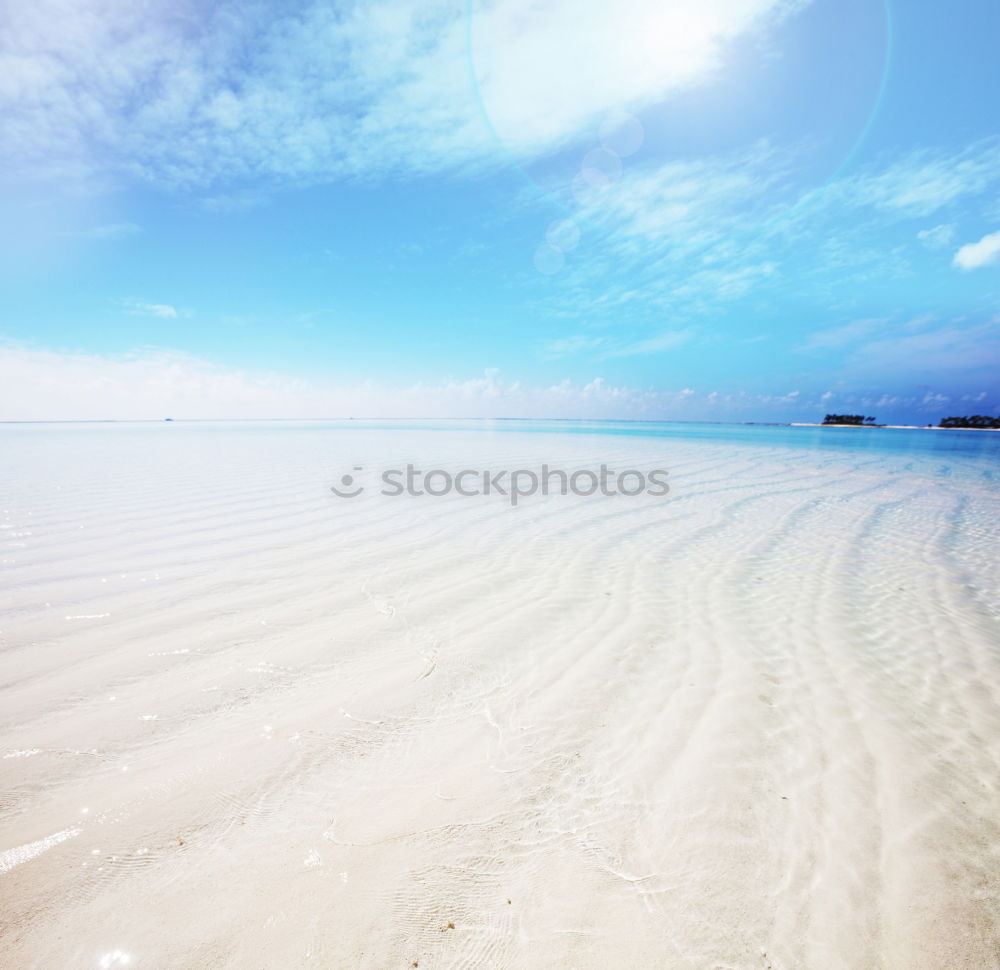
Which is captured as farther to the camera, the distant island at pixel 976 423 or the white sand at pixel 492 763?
the distant island at pixel 976 423

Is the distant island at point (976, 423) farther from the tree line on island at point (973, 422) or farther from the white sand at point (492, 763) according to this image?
the white sand at point (492, 763)

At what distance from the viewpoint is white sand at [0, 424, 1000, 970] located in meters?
1.56

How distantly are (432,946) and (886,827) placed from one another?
2.08m

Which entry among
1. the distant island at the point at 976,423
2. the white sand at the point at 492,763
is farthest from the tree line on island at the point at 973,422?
the white sand at the point at 492,763

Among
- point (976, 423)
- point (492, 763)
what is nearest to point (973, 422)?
point (976, 423)

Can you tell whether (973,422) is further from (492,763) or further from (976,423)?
(492,763)

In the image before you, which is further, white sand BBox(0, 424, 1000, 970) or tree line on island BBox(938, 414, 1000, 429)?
tree line on island BBox(938, 414, 1000, 429)

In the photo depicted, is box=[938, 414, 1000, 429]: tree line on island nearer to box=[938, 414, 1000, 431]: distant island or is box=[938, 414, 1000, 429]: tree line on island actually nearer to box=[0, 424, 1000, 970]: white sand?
box=[938, 414, 1000, 431]: distant island

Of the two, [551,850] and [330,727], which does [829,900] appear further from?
[330,727]

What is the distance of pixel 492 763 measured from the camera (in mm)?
2291

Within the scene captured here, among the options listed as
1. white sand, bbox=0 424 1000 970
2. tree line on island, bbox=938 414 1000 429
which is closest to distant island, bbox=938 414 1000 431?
tree line on island, bbox=938 414 1000 429

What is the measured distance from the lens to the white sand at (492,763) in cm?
156

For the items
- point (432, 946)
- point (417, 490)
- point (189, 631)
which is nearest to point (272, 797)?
point (432, 946)

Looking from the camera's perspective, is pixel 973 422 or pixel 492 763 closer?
pixel 492 763
